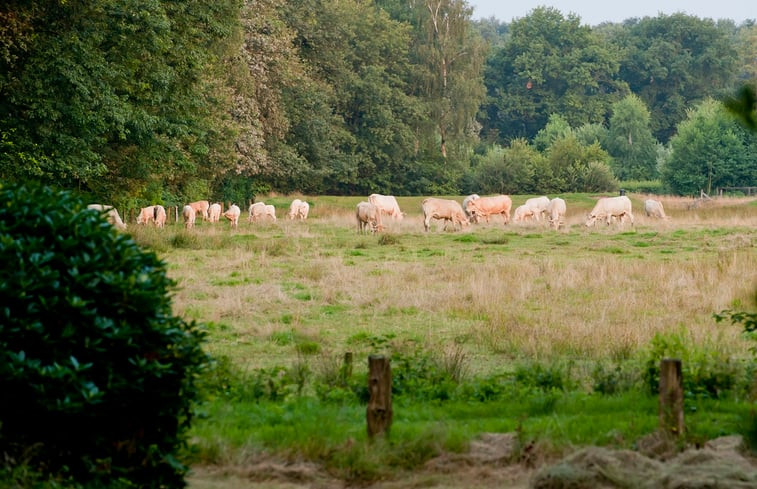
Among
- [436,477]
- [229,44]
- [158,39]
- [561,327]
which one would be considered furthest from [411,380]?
[229,44]

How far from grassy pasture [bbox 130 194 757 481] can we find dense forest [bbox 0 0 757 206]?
445cm

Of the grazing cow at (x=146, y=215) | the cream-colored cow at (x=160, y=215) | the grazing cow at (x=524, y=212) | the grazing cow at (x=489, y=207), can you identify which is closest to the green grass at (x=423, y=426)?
the grazing cow at (x=146, y=215)

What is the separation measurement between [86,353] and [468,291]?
12.9m

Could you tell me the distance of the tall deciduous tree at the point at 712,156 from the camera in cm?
7688

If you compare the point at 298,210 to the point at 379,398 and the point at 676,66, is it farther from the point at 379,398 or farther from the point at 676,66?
the point at 676,66

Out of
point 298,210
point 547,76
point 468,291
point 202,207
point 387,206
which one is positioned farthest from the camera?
point 547,76

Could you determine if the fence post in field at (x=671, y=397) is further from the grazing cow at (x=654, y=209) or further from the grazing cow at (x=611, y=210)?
the grazing cow at (x=654, y=209)

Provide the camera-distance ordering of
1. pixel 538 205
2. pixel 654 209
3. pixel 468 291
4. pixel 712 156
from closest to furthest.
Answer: pixel 468 291 → pixel 654 209 → pixel 538 205 → pixel 712 156

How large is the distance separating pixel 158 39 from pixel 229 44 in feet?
42.9

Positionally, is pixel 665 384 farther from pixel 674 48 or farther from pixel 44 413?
pixel 674 48

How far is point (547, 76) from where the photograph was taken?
Answer: 10481 centimetres

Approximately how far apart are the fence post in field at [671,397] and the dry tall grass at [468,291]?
365cm

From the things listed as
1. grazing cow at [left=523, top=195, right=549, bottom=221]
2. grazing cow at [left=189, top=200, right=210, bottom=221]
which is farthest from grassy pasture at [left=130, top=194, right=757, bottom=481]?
grazing cow at [left=523, top=195, right=549, bottom=221]

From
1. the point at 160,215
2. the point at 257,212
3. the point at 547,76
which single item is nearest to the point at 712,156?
the point at 547,76
